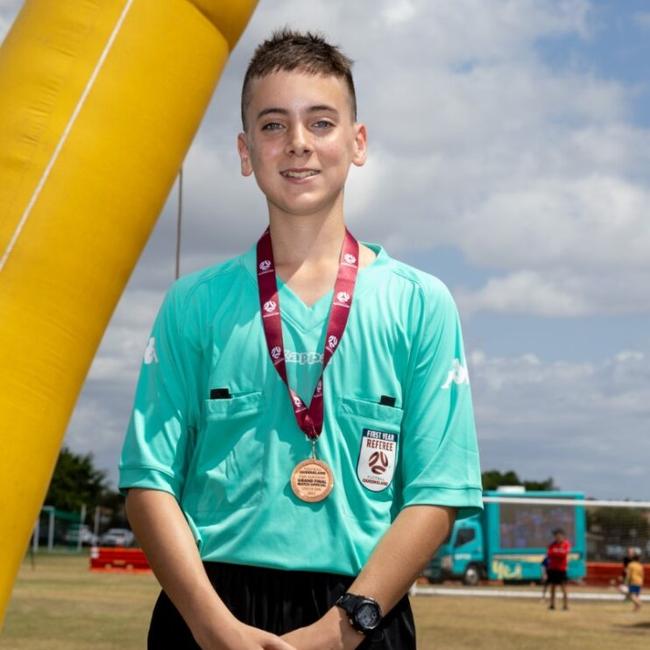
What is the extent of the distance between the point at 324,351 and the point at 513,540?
133 feet

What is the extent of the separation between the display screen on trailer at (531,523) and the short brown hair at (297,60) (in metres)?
40.1

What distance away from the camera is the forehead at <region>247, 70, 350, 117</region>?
2689 mm

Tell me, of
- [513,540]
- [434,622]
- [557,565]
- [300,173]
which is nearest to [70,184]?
[300,173]

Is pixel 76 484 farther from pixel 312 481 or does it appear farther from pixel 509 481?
pixel 312 481

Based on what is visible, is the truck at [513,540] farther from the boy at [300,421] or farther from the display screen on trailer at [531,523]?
the boy at [300,421]

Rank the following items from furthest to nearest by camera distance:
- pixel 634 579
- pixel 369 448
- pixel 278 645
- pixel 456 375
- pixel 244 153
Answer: pixel 634 579 → pixel 244 153 → pixel 456 375 → pixel 369 448 → pixel 278 645

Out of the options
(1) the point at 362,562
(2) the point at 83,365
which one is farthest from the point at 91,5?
(1) the point at 362,562

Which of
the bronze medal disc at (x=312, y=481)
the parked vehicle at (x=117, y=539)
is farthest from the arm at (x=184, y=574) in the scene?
the parked vehicle at (x=117, y=539)

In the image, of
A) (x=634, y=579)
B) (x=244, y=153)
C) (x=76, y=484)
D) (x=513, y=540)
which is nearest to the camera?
(x=244, y=153)

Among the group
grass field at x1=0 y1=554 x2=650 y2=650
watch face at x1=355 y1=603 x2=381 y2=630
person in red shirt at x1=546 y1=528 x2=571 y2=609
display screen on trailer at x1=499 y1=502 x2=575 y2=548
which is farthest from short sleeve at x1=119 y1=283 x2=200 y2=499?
display screen on trailer at x1=499 y1=502 x2=575 y2=548

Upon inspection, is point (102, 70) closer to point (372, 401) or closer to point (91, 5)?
point (91, 5)

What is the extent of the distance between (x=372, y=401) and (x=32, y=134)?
3.15 ft

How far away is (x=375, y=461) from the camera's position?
8.53ft

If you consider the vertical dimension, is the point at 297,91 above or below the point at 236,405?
above
